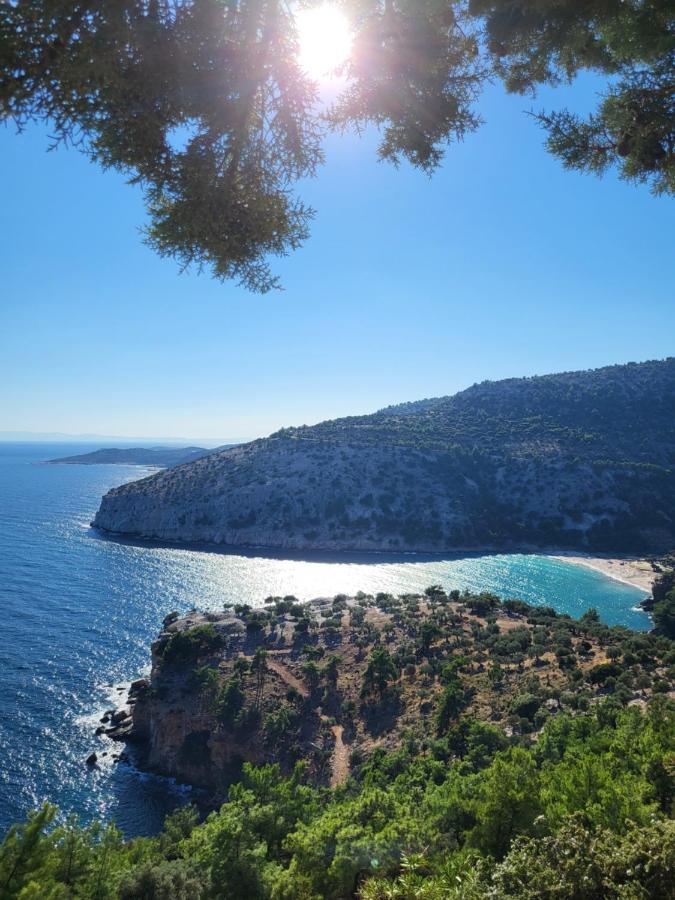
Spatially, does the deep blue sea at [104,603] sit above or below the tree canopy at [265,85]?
below

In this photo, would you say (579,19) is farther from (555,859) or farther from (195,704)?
(195,704)

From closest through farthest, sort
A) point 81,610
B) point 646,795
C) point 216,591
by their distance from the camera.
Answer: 1. point 646,795
2. point 81,610
3. point 216,591

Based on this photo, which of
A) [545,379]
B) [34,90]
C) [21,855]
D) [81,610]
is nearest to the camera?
[34,90]

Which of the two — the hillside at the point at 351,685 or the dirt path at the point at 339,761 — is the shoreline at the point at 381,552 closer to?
the hillside at the point at 351,685

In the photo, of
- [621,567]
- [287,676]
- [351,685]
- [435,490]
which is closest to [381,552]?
[435,490]

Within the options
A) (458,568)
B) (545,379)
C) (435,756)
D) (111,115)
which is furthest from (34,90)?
A: (545,379)

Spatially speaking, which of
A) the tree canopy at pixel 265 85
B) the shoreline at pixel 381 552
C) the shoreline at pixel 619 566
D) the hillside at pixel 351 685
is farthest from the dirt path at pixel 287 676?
the shoreline at pixel 619 566

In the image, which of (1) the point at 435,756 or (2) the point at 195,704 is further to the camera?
(2) the point at 195,704

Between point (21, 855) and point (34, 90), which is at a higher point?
point (34, 90)
